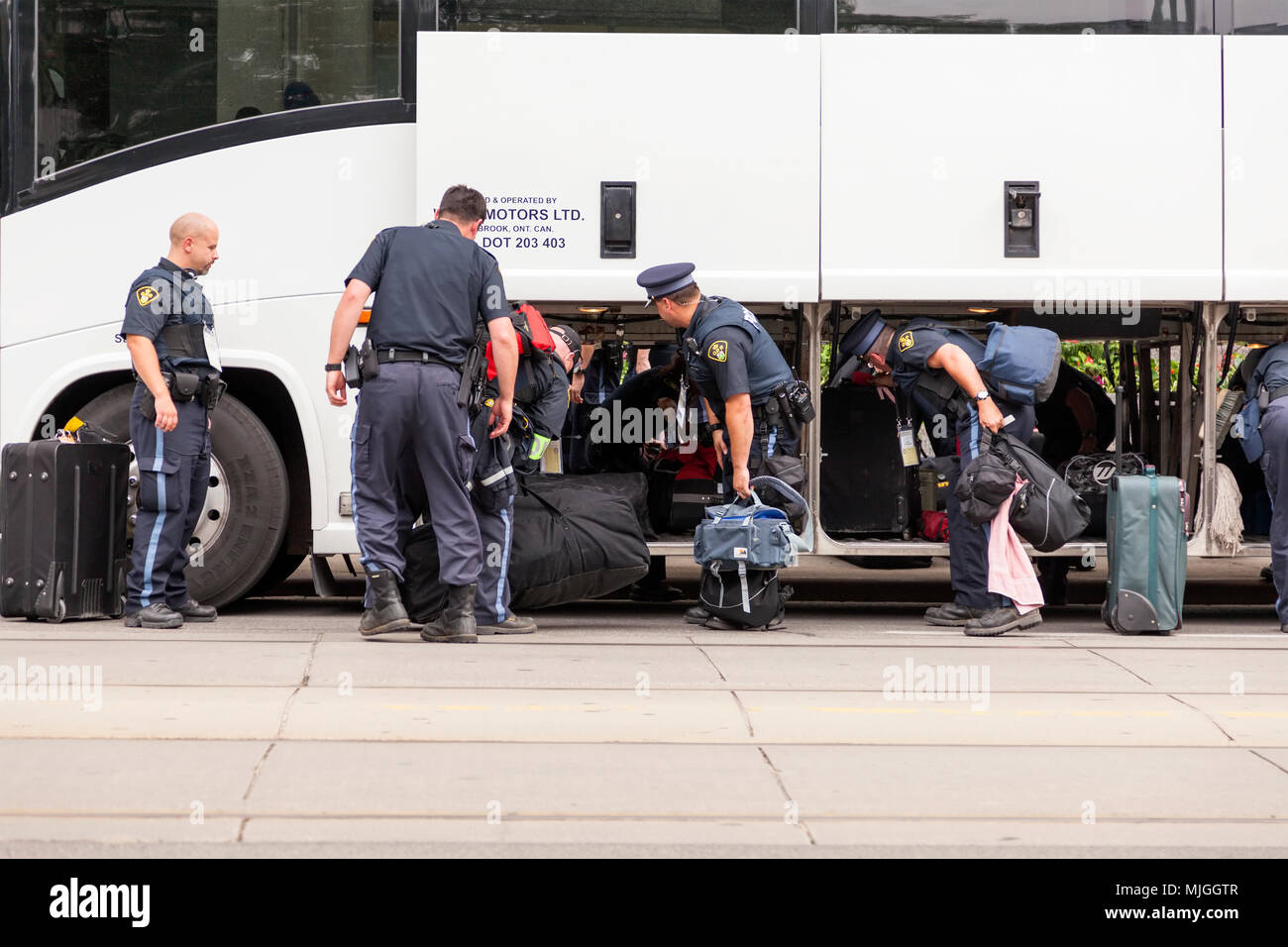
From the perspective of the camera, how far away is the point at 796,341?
824 cm

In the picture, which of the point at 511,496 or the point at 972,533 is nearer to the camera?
the point at 511,496

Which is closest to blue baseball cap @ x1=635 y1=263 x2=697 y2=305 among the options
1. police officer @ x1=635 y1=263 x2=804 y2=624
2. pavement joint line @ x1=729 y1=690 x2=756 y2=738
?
police officer @ x1=635 y1=263 x2=804 y2=624

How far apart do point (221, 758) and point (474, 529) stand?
232 centimetres

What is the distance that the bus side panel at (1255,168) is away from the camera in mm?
7484

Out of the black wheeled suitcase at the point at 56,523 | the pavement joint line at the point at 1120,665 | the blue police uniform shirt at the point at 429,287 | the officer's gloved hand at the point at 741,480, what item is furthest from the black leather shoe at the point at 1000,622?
the black wheeled suitcase at the point at 56,523

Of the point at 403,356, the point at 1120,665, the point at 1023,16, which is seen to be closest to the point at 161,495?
the point at 403,356

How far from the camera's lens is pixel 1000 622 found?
7.33 m

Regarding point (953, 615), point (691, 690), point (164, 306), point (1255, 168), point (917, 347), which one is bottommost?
point (691, 690)

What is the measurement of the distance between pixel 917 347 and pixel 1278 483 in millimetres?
1911

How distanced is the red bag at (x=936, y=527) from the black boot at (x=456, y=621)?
270 centimetres

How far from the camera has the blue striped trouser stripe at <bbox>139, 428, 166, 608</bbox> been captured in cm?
702

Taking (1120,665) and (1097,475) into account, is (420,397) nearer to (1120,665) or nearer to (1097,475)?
(1120,665)

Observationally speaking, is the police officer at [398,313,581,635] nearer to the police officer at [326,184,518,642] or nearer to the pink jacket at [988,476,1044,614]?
the police officer at [326,184,518,642]

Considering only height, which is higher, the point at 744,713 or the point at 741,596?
the point at 741,596
